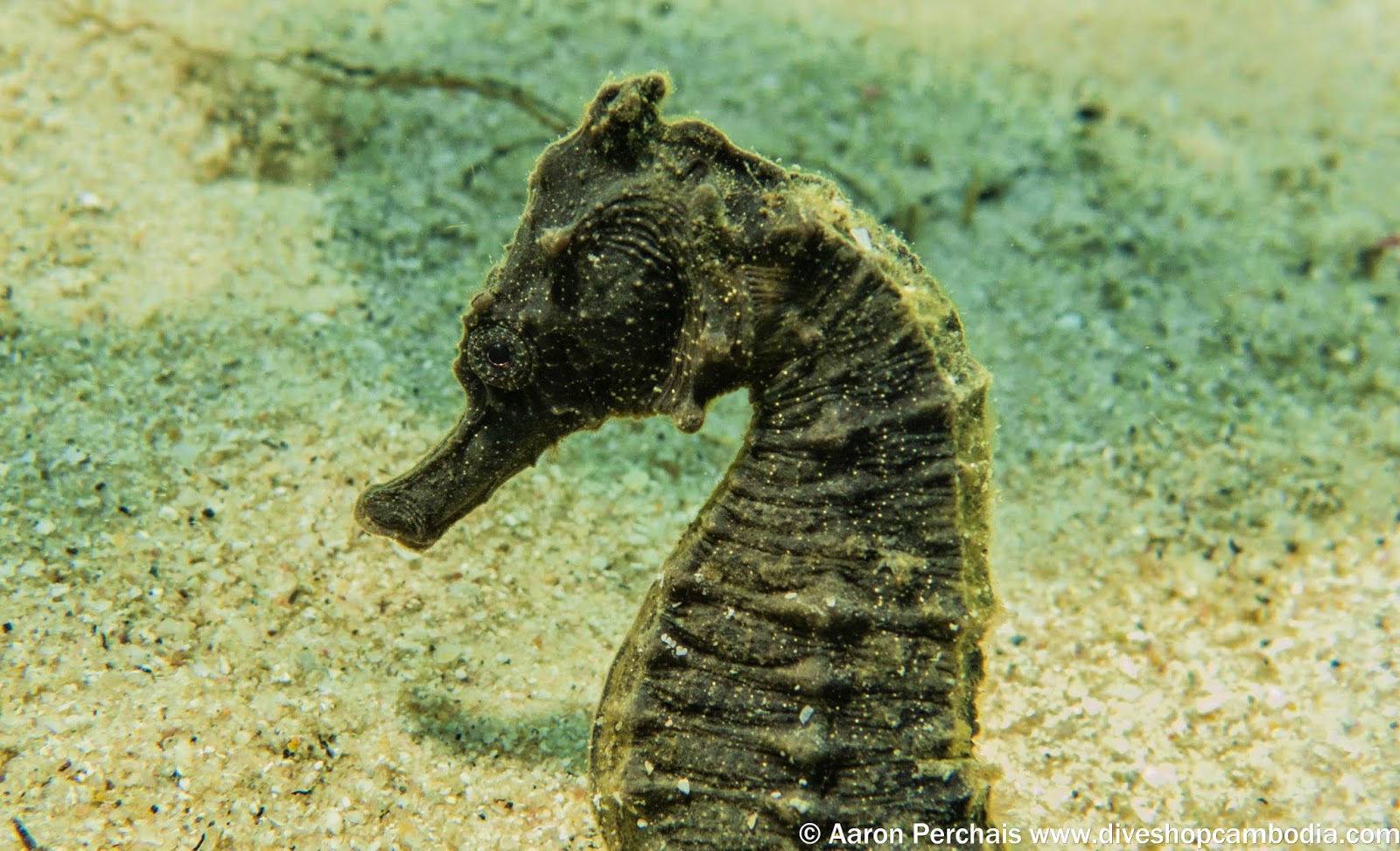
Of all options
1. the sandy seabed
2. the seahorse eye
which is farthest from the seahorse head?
the sandy seabed

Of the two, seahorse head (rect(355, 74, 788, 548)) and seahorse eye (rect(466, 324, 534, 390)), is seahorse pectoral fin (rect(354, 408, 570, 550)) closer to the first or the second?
seahorse head (rect(355, 74, 788, 548))

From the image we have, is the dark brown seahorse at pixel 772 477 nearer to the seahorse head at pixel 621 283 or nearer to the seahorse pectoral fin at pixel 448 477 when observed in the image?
the seahorse head at pixel 621 283

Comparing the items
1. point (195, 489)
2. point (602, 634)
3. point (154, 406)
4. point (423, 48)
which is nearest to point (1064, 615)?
point (602, 634)

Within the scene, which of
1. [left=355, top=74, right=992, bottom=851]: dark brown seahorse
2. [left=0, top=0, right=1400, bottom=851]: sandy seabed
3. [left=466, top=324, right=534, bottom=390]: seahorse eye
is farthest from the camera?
[left=0, top=0, right=1400, bottom=851]: sandy seabed

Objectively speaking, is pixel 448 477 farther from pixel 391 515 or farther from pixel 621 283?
pixel 621 283

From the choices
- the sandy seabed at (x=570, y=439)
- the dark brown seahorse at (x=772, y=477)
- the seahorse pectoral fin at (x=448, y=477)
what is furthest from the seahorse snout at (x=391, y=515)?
the sandy seabed at (x=570, y=439)

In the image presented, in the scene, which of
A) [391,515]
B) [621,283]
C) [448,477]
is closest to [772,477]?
→ [621,283]

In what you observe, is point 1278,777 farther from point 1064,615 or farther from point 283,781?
point 283,781
